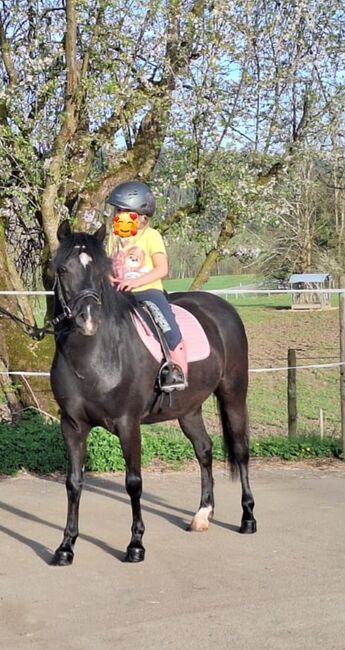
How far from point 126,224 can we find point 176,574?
2333 mm

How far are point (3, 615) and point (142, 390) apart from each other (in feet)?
5.92

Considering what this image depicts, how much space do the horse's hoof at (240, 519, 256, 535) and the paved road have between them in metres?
0.08

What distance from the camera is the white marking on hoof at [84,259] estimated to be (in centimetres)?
555

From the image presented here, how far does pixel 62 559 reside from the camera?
5.79 m

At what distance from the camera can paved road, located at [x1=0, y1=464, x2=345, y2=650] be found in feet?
14.7

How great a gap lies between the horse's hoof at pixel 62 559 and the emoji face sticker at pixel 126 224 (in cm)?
216

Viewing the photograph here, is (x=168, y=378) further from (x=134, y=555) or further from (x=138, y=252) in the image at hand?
(x=134, y=555)

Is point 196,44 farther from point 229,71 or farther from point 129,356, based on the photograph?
point 129,356

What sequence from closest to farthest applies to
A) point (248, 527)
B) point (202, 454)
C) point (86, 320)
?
Result: point (86, 320) < point (248, 527) < point (202, 454)

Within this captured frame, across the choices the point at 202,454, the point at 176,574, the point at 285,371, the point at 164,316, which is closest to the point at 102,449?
the point at 202,454

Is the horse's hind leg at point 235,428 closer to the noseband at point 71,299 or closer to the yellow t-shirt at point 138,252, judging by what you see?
the yellow t-shirt at point 138,252

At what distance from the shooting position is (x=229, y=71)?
10.5 meters

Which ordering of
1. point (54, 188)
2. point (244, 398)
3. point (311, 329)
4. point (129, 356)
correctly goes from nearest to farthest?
point (129, 356) < point (244, 398) < point (54, 188) < point (311, 329)

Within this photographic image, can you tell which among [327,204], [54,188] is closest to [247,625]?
[54,188]
